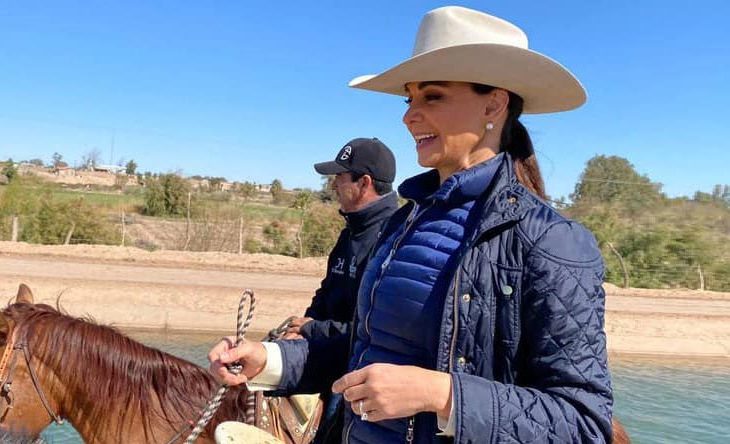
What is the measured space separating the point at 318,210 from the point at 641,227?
495 inches

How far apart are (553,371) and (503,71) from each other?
2.25 ft

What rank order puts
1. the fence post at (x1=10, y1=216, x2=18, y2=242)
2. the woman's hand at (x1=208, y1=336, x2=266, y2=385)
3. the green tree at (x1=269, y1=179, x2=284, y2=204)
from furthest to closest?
the green tree at (x1=269, y1=179, x2=284, y2=204) → the fence post at (x1=10, y1=216, x2=18, y2=242) → the woman's hand at (x1=208, y1=336, x2=266, y2=385)

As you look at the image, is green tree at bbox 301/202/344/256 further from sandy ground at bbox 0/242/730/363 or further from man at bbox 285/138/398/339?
man at bbox 285/138/398/339

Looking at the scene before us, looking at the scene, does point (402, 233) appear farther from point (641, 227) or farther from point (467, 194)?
point (641, 227)

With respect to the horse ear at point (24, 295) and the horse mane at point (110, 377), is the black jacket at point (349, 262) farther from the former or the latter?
the horse ear at point (24, 295)

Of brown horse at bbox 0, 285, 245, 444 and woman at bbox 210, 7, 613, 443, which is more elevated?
woman at bbox 210, 7, 613, 443

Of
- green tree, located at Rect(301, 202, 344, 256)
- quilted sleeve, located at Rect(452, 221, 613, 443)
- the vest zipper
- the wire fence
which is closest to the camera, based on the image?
quilted sleeve, located at Rect(452, 221, 613, 443)

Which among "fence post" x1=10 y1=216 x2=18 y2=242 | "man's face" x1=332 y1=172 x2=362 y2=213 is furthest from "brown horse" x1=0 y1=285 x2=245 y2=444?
"fence post" x1=10 y1=216 x2=18 y2=242

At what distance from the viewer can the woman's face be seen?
4.60ft

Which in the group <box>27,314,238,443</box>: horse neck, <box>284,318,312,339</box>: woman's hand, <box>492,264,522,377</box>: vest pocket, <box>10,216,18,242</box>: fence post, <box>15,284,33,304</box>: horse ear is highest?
<box>492,264,522,377</box>: vest pocket

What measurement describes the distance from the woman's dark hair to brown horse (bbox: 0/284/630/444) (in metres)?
1.72

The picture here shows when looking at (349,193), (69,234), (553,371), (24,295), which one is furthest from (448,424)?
(69,234)

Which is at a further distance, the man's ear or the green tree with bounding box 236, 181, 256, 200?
the green tree with bounding box 236, 181, 256, 200

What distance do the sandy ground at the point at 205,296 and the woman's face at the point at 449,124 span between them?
10.1m
